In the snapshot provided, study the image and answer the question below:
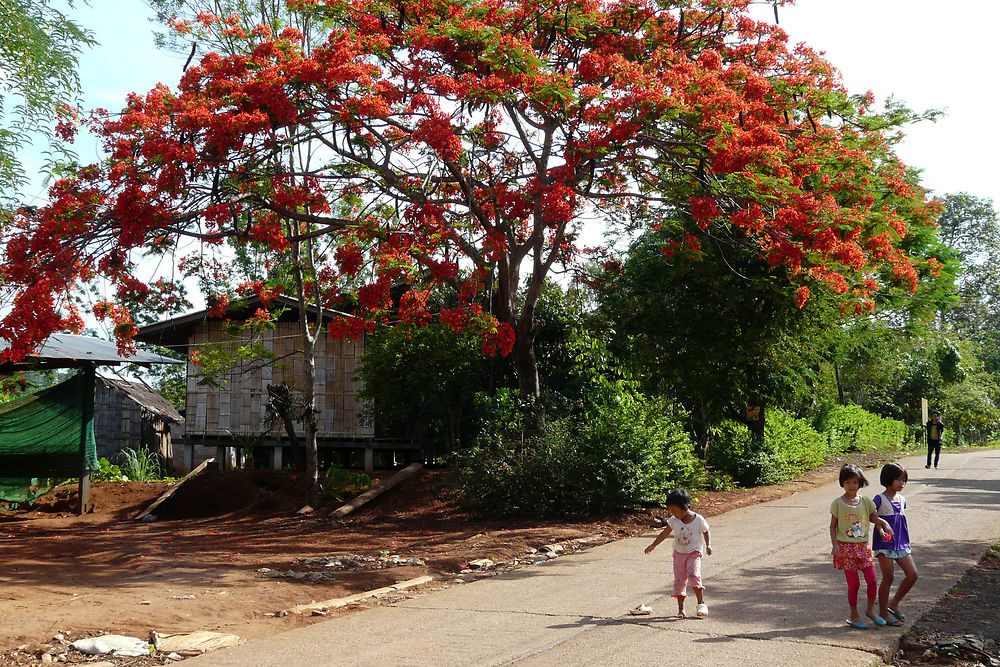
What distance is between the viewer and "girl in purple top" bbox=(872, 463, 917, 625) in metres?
6.16

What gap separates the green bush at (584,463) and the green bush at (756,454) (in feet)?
11.3

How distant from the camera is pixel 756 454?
16.8 m

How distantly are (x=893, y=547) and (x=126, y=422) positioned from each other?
80.1ft

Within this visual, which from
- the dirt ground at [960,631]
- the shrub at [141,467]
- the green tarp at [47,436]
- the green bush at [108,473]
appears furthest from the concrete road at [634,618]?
the shrub at [141,467]

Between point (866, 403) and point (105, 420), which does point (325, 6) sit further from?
point (866, 403)

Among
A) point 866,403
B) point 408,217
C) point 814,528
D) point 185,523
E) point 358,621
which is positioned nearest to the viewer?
point 358,621

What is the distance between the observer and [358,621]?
6.79 metres

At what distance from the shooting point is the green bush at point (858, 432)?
2595cm

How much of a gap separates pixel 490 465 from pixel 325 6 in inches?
299

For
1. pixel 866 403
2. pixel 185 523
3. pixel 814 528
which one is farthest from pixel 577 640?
pixel 866 403

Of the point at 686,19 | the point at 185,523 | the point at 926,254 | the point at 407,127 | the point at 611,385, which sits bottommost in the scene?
the point at 185,523

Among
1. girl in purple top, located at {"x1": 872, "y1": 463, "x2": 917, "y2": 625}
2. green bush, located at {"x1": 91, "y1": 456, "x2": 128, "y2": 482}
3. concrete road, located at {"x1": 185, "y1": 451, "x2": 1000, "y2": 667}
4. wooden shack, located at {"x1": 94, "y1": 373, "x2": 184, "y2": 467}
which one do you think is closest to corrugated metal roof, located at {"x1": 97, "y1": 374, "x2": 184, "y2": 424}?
wooden shack, located at {"x1": 94, "y1": 373, "x2": 184, "y2": 467}

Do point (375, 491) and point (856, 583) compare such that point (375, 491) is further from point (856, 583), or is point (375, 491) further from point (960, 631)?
point (960, 631)

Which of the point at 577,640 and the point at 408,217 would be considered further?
the point at 408,217
